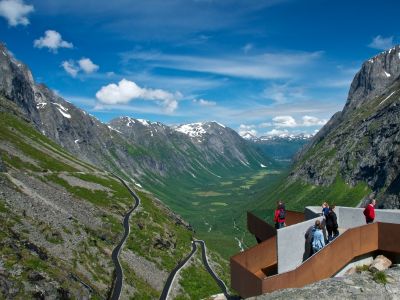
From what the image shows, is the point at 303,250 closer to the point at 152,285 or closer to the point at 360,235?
the point at 360,235

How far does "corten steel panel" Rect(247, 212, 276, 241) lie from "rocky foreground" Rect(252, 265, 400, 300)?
6696mm

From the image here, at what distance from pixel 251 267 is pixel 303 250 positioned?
10.9ft

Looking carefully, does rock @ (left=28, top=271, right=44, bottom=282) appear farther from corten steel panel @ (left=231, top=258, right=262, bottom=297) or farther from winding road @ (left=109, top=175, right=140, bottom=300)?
corten steel panel @ (left=231, top=258, right=262, bottom=297)

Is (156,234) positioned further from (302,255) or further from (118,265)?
(302,255)

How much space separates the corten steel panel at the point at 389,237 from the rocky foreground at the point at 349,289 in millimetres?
3068

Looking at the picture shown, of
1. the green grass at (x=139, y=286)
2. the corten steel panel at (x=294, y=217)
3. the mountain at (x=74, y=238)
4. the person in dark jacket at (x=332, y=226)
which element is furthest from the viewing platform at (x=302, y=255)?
the green grass at (x=139, y=286)

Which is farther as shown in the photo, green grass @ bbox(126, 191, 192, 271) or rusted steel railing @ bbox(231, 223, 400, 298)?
green grass @ bbox(126, 191, 192, 271)

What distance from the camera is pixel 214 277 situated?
134 metres

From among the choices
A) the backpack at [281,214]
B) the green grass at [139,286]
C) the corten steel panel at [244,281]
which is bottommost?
the green grass at [139,286]

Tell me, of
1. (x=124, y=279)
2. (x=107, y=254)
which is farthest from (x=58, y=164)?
(x=124, y=279)

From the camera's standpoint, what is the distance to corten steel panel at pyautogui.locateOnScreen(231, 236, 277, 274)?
2277 centimetres

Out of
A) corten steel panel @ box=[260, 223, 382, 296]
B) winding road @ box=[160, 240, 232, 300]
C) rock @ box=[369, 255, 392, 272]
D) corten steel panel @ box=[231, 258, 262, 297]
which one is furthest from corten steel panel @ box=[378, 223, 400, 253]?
winding road @ box=[160, 240, 232, 300]

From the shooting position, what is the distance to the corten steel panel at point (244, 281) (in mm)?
20906

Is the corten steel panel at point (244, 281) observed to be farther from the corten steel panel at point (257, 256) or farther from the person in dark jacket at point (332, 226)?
the person in dark jacket at point (332, 226)
